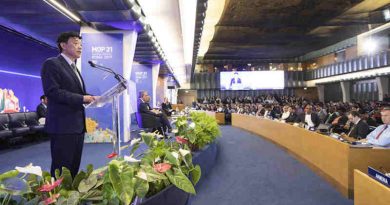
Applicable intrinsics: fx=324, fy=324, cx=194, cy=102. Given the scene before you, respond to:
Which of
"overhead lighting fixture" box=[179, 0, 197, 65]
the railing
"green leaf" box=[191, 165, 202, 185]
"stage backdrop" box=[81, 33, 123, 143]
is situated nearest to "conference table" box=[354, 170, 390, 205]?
"green leaf" box=[191, 165, 202, 185]

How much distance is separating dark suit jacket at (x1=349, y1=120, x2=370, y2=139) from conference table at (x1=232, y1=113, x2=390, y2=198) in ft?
2.68

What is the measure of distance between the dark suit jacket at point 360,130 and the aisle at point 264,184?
1.01 meters

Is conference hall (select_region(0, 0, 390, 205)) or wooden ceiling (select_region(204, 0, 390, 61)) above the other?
wooden ceiling (select_region(204, 0, 390, 61))

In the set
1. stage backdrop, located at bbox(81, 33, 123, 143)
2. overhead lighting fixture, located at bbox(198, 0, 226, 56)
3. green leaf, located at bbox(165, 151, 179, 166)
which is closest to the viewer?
green leaf, located at bbox(165, 151, 179, 166)

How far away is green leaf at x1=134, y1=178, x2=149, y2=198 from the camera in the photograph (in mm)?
1381

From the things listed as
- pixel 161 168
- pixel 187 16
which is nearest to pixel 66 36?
pixel 161 168

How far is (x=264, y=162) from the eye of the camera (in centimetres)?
566

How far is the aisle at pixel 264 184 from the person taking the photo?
3.42 meters

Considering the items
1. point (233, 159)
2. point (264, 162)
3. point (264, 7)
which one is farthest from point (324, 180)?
point (264, 7)

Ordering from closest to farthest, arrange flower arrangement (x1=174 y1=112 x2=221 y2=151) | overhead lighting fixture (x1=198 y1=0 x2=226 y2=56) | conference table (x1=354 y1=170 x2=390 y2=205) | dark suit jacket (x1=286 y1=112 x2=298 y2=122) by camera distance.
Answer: conference table (x1=354 y1=170 x2=390 y2=205) < flower arrangement (x1=174 y1=112 x2=221 y2=151) < dark suit jacket (x1=286 y1=112 x2=298 y2=122) < overhead lighting fixture (x1=198 y1=0 x2=226 y2=56)

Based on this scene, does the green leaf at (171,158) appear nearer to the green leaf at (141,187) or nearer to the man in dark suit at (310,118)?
the green leaf at (141,187)

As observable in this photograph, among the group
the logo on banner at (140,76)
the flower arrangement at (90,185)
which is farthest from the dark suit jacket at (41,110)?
the flower arrangement at (90,185)

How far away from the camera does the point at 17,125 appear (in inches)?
308

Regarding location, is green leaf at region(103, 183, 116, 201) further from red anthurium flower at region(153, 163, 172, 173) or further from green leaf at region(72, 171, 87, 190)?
→ red anthurium flower at region(153, 163, 172, 173)
